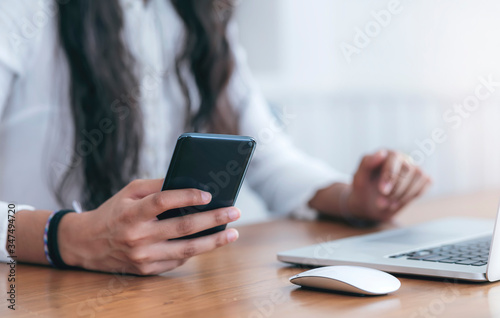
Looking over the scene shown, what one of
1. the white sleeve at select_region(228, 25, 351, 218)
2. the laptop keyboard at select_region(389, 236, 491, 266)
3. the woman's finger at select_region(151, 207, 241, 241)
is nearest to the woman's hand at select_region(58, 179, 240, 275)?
the woman's finger at select_region(151, 207, 241, 241)

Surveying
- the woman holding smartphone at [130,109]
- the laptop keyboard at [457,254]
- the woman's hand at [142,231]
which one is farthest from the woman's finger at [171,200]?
the woman holding smartphone at [130,109]

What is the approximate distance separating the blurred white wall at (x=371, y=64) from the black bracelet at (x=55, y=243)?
2.30 meters

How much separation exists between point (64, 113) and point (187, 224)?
665 mm

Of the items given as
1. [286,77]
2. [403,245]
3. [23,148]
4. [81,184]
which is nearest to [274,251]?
[403,245]

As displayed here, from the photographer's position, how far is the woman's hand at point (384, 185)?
1.13m

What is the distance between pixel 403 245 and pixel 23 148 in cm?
82

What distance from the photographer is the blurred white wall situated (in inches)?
122

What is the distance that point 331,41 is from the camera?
3264mm

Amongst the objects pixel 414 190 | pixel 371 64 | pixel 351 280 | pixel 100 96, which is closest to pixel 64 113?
pixel 100 96

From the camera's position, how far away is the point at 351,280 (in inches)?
24.5

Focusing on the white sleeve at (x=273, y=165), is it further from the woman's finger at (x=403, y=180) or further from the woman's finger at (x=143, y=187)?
the woman's finger at (x=143, y=187)

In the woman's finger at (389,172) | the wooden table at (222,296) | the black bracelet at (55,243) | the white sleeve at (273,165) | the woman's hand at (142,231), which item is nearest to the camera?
the wooden table at (222,296)

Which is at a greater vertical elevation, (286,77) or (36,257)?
(286,77)

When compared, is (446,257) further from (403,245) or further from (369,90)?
(369,90)
